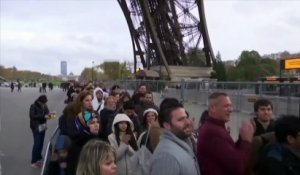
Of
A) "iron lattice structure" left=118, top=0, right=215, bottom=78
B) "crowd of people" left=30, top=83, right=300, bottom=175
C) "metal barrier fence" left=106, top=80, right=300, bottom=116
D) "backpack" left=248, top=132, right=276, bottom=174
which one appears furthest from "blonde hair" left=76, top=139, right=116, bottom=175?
"iron lattice structure" left=118, top=0, right=215, bottom=78

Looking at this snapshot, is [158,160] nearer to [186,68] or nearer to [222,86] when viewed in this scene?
Answer: [222,86]

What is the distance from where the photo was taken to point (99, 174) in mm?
3248

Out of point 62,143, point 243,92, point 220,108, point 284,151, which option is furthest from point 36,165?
point 284,151

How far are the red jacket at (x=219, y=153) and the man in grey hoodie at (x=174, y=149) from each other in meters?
0.17

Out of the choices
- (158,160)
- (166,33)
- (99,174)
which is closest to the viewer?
(99,174)

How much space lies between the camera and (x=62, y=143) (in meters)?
6.05

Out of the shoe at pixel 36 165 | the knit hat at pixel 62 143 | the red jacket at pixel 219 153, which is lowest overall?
the shoe at pixel 36 165

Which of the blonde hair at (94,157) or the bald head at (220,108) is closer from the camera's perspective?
the blonde hair at (94,157)

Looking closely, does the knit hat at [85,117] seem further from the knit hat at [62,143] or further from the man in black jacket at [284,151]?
the man in black jacket at [284,151]

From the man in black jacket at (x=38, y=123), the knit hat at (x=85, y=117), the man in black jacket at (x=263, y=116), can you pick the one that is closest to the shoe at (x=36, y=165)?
the man in black jacket at (x=38, y=123)

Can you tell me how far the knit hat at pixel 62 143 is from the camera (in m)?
6.01

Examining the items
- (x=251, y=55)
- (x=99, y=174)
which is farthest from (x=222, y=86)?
(x=251, y=55)

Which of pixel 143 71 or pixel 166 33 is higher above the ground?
pixel 166 33

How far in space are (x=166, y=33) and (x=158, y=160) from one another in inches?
1842
